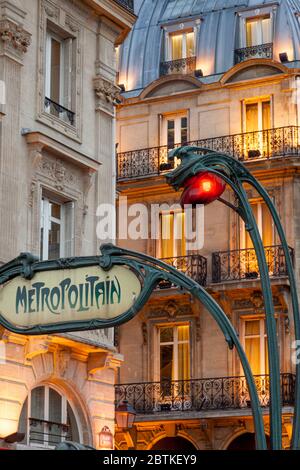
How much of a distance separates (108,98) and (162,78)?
1002cm

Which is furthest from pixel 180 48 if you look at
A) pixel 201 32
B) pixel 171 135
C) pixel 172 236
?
pixel 172 236

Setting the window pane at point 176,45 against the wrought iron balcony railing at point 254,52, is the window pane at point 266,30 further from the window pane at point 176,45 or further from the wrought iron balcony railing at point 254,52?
the window pane at point 176,45

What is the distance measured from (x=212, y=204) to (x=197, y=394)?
5597 mm

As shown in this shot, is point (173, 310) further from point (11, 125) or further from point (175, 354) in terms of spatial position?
point (11, 125)

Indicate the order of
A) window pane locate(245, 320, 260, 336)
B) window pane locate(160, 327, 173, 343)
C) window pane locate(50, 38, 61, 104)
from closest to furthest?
window pane locate(50, 38, 61, 104) < window pane locate(245, 320, 260, 336) < window pane locate(160, 327, 173, 343)

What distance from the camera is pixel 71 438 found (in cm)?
2412

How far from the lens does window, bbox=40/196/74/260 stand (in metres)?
23.8

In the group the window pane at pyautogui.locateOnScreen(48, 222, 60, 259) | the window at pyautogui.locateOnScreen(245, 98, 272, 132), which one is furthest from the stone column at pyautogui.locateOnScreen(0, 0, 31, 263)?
the window at pyautogui.locateOnScreen(245, 98, 272, 132)

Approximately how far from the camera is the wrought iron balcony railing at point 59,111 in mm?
24188

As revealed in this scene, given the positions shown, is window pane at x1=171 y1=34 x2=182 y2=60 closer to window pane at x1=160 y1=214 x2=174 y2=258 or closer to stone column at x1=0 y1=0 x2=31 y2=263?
window pane at x1=160 y1=214 x2=174 y2=258

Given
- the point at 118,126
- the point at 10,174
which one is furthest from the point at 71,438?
the point at 118,126

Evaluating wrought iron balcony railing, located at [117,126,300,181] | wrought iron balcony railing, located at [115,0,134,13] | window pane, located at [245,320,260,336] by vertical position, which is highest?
wrought iron balcony railing, located at [115,0,134,13]

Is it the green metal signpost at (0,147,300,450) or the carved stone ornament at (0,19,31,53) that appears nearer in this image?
the green metal signpost at (0,147,300,450)

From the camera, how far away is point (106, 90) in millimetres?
26188
